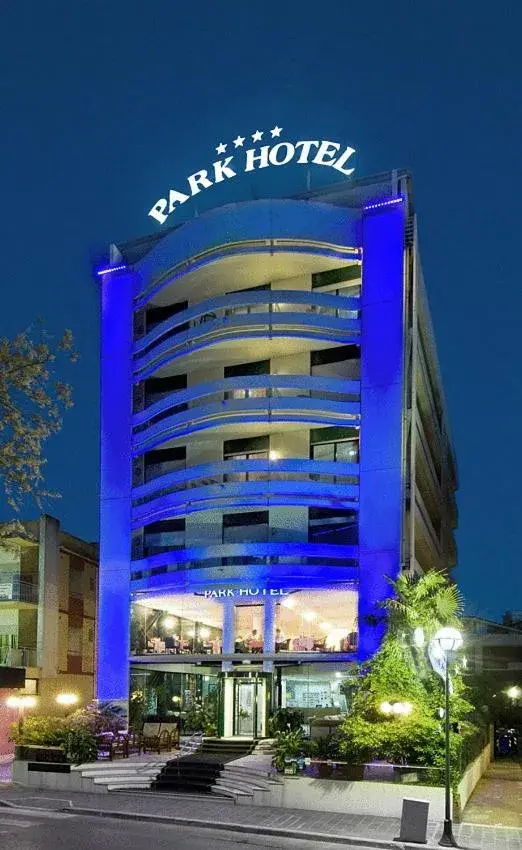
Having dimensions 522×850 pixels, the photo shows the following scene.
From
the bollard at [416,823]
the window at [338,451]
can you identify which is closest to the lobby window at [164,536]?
the window at [338,451]

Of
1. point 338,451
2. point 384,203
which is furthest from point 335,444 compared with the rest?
point 384,203

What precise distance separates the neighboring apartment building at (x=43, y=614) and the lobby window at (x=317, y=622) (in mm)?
12865

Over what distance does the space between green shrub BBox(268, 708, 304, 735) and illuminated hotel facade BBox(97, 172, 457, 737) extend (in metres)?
2.03

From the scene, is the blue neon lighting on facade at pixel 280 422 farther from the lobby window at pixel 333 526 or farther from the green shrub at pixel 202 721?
the green shrub at pixel 202 721

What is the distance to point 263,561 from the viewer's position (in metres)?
39.1

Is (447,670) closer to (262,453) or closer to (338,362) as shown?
(262,453)

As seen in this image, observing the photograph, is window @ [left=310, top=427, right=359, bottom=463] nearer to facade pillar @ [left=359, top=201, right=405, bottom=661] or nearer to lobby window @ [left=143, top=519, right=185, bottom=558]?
facade pillar @ [left=359, top=201, right=405, bottom=661]

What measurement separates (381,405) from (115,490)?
14127 mm

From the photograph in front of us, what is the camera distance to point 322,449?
41.2 metres

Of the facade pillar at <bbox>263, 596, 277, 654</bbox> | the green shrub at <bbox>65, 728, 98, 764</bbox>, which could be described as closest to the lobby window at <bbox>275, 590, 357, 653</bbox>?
the facade pillar at <bbox>263, 596, 277, 654</bbox>

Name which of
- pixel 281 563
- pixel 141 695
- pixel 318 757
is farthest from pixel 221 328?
pixel 318 757

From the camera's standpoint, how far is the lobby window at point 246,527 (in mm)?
41094

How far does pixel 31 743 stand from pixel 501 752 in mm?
23922

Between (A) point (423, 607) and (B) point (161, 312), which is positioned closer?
(A) point (423, 607)
